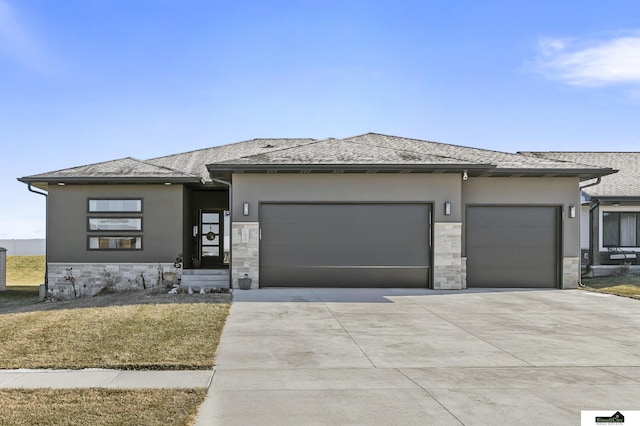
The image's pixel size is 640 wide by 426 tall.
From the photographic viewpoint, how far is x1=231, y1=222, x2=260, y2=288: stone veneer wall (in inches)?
570

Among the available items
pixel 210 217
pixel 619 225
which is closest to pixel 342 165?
pixel 210 217

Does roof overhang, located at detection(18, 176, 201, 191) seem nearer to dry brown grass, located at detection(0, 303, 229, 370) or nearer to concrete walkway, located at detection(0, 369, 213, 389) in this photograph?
dry brown grass, located at detection(0, 303, 229, 370)

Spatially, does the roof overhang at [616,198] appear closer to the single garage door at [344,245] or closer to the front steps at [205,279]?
the single garage door at [344,245]

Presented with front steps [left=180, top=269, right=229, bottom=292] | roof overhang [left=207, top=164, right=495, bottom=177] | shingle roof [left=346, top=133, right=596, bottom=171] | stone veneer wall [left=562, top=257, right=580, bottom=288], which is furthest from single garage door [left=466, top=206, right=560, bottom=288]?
front steps [left=180, top=269, right=229, bottom=292]

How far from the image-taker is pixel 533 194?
1550 cm

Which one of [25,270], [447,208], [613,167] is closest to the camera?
[447,208]

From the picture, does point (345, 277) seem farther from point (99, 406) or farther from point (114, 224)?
point (99, 406)

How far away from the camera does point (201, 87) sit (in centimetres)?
1723

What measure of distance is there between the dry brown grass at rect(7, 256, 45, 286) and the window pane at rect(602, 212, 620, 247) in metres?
24.7

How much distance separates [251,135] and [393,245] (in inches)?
412

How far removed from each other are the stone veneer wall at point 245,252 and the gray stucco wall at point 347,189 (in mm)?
233

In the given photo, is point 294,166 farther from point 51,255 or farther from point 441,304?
point 51,255

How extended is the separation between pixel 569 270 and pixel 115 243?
13917 mm

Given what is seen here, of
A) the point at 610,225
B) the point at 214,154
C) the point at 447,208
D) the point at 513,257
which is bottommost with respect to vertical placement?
the point at 513,257
